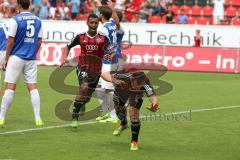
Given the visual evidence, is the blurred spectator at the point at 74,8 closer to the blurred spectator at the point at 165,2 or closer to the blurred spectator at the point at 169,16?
the blurred spectator at the point at 165,2

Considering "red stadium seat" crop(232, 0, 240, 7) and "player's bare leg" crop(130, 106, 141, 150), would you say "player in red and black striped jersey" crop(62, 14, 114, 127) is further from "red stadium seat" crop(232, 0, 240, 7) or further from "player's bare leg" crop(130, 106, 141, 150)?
"red stadium seat" crop(232, 0, 240, 7)

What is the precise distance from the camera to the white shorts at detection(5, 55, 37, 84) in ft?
42.7

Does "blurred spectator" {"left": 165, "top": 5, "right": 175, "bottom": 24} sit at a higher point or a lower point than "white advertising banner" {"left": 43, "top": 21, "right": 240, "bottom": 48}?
higher

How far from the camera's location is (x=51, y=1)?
117 ft

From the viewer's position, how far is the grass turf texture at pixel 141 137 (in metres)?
10.7

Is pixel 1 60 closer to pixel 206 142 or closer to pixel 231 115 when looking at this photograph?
pixel 231 115

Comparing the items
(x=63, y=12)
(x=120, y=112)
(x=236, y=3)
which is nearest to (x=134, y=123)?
(x=120, y=112)

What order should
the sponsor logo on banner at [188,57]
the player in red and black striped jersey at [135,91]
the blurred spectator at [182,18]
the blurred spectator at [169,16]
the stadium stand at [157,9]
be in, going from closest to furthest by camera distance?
the player in red and black striped jersey at [135,91]
the sponsor logo on banner at [188,57]
the blurred spectator at [169,16]
the blurred spectator at [182,18]
the stadium stand at [157,9]

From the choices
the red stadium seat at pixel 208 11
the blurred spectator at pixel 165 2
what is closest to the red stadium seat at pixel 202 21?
the red stadium seat at pixel 208 11

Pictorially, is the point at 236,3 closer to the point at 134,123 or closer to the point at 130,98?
the point at 130,98

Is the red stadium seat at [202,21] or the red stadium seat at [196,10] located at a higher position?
the red stadium seat at [196,10]

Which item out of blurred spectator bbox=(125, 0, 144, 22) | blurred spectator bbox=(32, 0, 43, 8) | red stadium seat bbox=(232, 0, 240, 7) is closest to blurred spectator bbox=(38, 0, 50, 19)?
blurred spectator bbox=(32, 0, 43, 8)

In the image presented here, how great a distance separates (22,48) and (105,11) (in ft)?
6.32

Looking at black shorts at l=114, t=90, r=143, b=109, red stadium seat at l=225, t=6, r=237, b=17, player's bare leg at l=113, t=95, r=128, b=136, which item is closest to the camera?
black shorts at l=114, t=90, r=143, b=109
